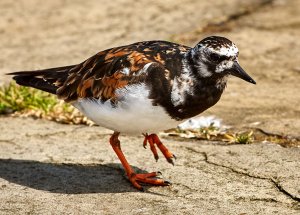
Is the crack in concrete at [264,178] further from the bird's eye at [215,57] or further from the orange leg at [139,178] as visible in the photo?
the bird's eye at [215,57]

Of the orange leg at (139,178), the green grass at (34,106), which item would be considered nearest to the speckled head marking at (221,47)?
the orange leg at (139,178)

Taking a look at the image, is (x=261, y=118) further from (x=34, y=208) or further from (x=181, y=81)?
(x=34, y=208)

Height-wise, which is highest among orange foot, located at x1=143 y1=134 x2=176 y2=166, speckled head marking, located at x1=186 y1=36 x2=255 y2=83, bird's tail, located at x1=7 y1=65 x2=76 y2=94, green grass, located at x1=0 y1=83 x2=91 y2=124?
speckled head marking, located at x1=186 y1=36 x2=255 y2=83

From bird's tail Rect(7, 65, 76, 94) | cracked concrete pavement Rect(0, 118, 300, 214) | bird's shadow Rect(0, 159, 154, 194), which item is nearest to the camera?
cracked concrete pavement Rect(0, 118, 300, 214)

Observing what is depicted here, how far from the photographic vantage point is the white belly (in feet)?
19.6

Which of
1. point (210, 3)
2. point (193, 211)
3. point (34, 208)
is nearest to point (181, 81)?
point (193, 211)

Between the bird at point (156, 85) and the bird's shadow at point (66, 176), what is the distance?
9.3 inches

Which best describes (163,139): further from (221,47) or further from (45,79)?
(221,47)

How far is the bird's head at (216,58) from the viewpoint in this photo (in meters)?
6.00

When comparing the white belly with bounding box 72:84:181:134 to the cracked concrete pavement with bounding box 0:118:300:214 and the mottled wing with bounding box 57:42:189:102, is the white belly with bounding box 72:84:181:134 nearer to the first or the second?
the mottled wing with bounding box 57:42:189:102

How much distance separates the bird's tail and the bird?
1.54ft

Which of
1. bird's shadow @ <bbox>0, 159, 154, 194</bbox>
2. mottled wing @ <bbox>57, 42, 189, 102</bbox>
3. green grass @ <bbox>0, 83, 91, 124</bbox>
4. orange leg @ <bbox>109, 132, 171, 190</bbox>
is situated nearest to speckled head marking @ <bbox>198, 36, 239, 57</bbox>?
mottled wing @ <bbox>57, 42, 189, 102</bbox>

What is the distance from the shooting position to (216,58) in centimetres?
602

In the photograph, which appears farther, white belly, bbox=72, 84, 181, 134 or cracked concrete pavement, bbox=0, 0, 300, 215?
cracked concrete pavement, bbox=0, 0, 300, 215
